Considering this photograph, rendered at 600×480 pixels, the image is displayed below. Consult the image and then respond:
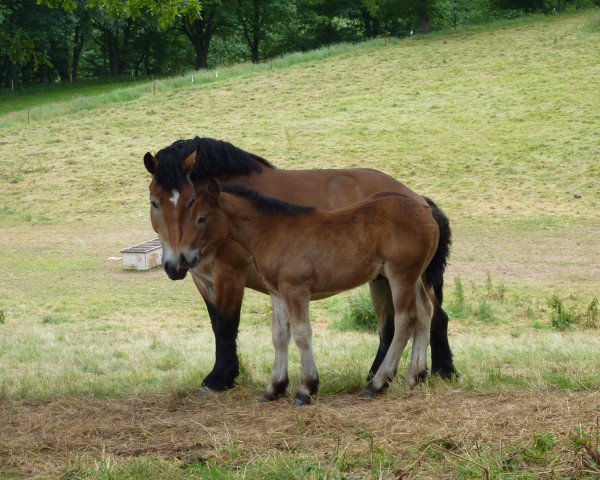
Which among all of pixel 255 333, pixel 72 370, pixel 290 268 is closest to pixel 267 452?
pixel 290 268

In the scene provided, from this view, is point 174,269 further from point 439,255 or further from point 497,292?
point 497,292

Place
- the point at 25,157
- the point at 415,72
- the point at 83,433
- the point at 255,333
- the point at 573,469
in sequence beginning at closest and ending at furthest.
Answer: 1. the point at 573,469
2. the point at 83,433
3. the point at 255,333
4. the point at 25,157
5. the point at 415,72

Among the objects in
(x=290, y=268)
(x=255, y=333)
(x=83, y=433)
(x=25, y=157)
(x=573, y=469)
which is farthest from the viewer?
(x=25, y=157)

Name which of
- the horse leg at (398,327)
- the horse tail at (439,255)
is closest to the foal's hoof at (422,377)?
the horse leg at (398,327)

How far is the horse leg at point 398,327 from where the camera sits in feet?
Answer: 24.0

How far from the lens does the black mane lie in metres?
7.62

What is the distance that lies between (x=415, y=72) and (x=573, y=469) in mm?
42624

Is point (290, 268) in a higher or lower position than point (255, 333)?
higher

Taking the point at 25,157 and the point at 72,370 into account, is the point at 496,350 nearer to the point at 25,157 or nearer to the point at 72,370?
the point at 72,370

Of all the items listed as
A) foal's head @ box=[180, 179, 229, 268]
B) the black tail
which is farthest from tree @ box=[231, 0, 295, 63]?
foal's head @ box=[180, 179, 229, 268]

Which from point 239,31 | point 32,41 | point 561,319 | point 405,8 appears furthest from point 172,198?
point 239,31

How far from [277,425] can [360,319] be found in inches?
317

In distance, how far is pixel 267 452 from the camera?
5.26 meters

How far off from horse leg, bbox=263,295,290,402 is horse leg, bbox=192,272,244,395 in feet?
1.65
